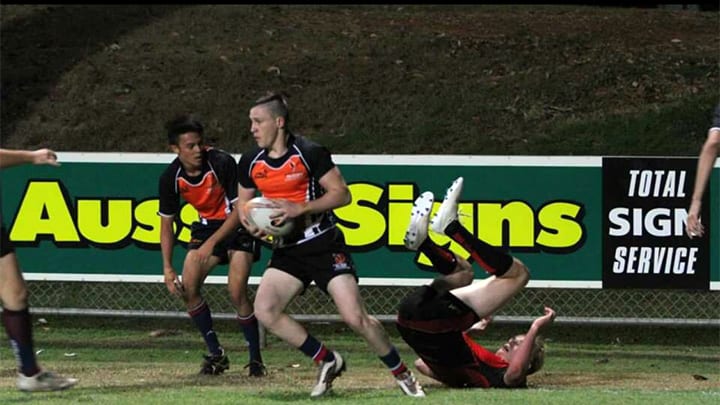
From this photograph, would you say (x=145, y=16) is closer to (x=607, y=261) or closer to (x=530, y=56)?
(x=530, y=56)

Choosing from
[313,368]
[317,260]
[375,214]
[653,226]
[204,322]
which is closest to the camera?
[317,260]

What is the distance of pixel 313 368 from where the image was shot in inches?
515

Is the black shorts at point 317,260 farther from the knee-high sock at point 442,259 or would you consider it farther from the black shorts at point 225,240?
the black shorts at point 225,240

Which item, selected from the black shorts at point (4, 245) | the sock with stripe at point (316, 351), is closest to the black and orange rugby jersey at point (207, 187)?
the sock with stripe at point (316, 351)

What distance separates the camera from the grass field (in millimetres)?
9891

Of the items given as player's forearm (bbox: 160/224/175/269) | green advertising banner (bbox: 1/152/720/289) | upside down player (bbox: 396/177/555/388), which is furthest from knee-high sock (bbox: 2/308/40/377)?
green advertising banner (bbox: 1/152/720/289)

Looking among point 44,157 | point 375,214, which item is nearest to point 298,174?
point 44,157

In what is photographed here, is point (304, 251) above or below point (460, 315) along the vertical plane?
above

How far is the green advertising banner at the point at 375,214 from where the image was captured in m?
13.8

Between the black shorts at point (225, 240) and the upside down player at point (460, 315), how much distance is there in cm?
165

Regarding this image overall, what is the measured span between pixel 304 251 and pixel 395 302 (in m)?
5.23

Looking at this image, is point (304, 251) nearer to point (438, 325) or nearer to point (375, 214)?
point (438, 325)

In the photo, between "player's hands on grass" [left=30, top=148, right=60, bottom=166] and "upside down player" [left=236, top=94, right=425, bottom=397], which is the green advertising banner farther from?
"player's hands on grass" [left=30, top=148, right=60, bottom=166]

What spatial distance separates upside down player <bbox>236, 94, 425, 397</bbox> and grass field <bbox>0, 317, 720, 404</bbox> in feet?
1.02
